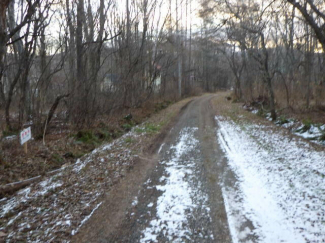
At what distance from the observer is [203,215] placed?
4.61 metres

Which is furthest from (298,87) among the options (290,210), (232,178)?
(290,210)

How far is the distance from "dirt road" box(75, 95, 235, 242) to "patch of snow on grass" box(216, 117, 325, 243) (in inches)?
13.8

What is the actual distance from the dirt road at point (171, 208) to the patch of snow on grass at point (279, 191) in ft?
1.15

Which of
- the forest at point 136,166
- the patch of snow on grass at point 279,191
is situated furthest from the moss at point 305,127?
the patch of snow on grass at point 279,191

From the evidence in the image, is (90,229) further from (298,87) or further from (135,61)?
(298,87)

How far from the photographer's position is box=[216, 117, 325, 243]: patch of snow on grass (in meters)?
4.08

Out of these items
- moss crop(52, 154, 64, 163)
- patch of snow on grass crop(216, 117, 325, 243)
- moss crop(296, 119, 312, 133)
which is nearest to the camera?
patch of snow on grass crop(216, 117, 325, 243)

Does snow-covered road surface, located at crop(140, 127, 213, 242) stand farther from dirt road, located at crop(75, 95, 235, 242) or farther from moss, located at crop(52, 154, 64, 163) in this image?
moss, located at crop(52, 154, 64, 163)

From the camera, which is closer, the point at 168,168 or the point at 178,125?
the point at 168,168

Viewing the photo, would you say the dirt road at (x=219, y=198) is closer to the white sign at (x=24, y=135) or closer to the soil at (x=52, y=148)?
the soil at (x=52, y=148)

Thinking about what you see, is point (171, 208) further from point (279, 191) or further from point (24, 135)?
point (24, 135)

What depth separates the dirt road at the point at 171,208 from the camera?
13.4 ft

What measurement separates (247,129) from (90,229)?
986cm

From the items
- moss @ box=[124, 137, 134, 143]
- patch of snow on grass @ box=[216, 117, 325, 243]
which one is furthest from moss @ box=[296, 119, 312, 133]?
moss @ box=[124, 137, 134, 143]
